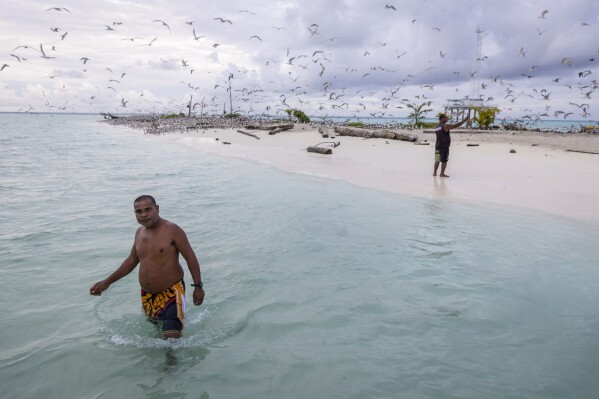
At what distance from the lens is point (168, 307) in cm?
475

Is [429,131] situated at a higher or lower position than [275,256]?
higher

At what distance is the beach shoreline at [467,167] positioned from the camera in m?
12.5

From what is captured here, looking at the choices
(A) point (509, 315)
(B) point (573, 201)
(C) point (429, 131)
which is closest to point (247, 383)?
(A) point (509, 315)

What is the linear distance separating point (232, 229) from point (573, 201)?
9.51 metres

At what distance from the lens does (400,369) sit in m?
4.58

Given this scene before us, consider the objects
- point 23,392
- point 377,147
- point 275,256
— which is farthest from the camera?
point 377,147

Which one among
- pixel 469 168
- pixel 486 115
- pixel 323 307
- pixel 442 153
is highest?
pixel 486 115

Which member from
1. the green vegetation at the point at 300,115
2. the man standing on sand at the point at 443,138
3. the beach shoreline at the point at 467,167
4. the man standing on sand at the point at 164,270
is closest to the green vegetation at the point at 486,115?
the beach shoreline at the point at 467,167

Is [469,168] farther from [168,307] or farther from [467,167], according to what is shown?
[168,307]

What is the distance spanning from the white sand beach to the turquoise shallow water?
171 centimetres

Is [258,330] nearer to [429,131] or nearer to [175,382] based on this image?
[175,382]

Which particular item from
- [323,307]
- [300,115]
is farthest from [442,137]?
[300,115]

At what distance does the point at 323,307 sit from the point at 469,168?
14253 millimetres

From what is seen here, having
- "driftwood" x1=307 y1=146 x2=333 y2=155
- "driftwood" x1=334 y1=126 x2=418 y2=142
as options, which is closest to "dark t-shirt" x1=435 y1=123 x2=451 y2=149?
"driftwood" x1=307 y1=146 x2=333 y2=155
